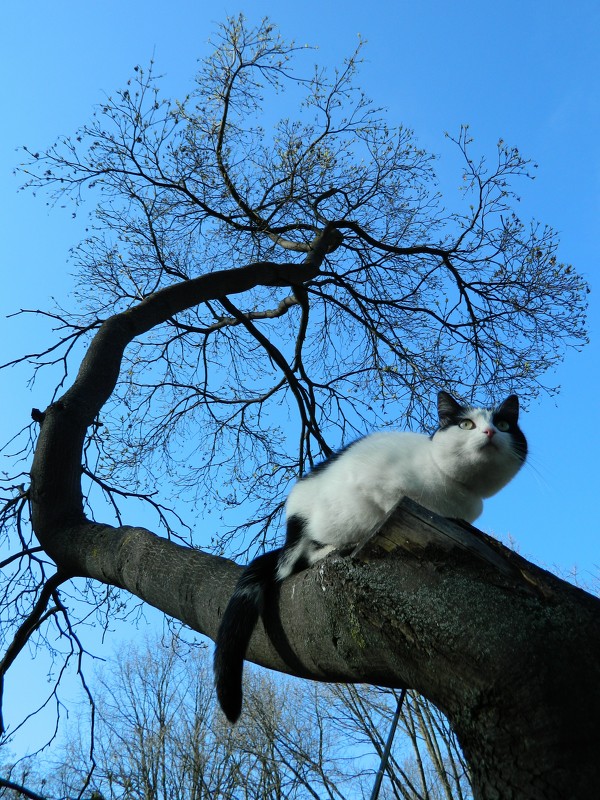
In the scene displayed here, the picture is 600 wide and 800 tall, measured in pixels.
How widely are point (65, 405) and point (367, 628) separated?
258 centimetres

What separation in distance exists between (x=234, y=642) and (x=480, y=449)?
1.13 m

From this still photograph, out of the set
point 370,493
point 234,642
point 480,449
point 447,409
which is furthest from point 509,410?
point 234,642

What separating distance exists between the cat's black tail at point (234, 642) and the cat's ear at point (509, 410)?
1.25 m

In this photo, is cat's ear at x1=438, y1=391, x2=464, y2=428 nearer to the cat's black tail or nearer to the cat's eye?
the cat's eye

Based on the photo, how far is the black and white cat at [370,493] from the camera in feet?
7.66

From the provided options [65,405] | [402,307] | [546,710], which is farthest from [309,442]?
[546,710]

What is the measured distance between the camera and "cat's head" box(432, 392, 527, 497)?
8.34 ft

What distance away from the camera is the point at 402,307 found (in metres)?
6.42

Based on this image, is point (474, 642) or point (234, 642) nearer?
point (474, 642)


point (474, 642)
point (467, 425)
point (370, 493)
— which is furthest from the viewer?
point (467, 425)

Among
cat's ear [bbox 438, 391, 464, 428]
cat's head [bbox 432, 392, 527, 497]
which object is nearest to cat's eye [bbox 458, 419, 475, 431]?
cat's head [bbox 432, 392, 527, 497]

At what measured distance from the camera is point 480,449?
255cm

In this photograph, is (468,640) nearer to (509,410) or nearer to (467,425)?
(467,425)

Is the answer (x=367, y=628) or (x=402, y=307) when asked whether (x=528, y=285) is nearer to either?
(x=402, y=307)
